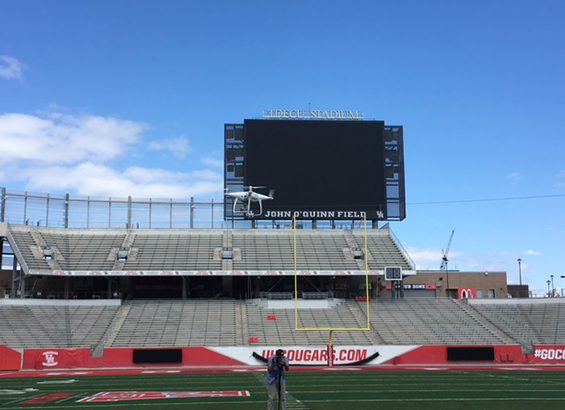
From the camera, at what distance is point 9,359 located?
29.2m

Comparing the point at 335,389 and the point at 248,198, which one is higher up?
the point at 248,198

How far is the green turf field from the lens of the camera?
16547 millimetres

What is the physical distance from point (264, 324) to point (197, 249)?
8971mm

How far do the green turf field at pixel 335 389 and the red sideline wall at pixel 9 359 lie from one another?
4.88m

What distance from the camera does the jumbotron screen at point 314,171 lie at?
141 ft

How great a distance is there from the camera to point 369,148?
43906mm

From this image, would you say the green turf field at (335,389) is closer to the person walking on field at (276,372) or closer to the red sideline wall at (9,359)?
the person walking on field at (276,372)

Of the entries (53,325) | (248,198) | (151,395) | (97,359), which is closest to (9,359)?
(97,359)

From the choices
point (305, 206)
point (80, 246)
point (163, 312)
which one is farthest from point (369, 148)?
point (80, 246)

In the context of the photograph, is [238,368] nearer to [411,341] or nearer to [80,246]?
[411,341]

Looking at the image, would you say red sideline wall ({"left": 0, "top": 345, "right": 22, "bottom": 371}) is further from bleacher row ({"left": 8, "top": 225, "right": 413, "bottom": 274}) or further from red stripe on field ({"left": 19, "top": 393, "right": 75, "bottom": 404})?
red stripe on field ({"left": 19, "top": 393, "right": 75, "bottom": 404})

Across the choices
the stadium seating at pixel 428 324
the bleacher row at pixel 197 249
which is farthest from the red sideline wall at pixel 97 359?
the stadium seating at pixel 428 324

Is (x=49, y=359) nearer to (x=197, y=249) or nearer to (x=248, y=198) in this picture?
(x=197, y=249)

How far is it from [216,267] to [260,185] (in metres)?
6.22
